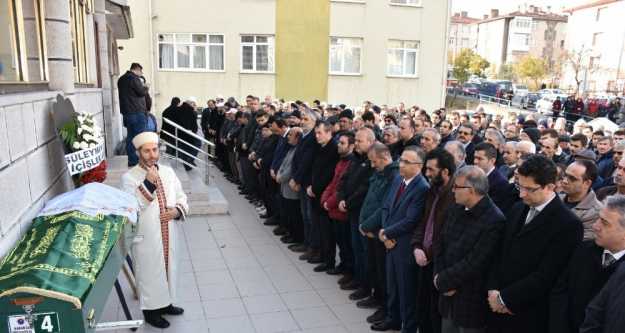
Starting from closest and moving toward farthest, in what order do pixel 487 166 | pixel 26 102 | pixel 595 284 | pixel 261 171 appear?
pixel 595 284 < pixel 26 102 < pixel 487 166 < pixel 261 171

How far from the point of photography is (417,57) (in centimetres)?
2028

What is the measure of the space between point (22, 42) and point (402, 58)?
57.7 ft

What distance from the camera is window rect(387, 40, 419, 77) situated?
2002 cm

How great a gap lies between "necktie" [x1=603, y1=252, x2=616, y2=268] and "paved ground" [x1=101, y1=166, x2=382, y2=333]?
2529 millimetres

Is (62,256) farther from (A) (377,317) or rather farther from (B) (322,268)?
(B) (322,268)

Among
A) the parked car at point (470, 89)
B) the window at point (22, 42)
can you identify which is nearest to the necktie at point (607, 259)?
the window at point (22, 42)

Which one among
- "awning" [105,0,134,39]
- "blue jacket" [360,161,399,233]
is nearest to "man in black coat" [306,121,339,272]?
"blue jacket" [360,161,399,233]

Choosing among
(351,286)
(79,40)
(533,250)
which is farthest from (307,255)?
(79,40)

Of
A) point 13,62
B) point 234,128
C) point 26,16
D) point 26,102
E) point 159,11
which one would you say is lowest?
point 234,128

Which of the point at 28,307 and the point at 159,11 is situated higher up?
the point at 159,11

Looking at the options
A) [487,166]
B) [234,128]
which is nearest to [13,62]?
[487,166]

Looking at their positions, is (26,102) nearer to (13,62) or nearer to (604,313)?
(13,62)

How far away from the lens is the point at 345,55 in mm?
19656

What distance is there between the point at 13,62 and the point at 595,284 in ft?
15.4
